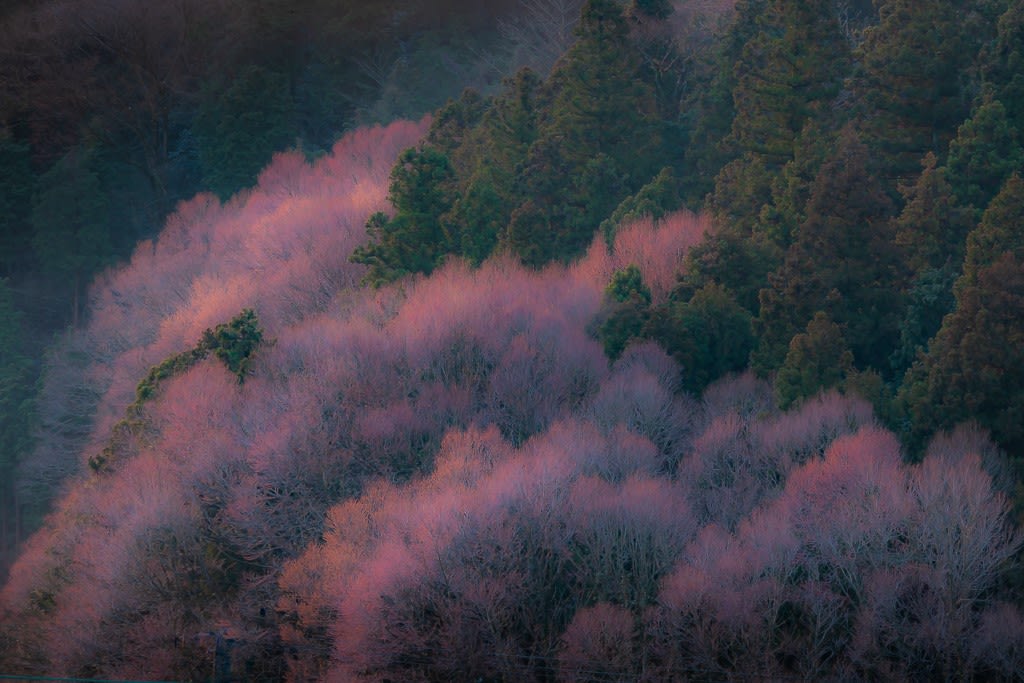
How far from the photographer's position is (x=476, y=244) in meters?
44.2

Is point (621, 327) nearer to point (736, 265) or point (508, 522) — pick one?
point (736, 265)

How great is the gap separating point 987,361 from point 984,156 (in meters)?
9.92

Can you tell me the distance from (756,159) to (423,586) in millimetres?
21000

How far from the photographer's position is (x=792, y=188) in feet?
123

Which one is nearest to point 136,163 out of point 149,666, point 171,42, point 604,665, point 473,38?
point 171,42

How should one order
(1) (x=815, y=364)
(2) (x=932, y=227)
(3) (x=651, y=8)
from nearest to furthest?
(1) (x=815, y=364), (2) (x=932, y=227), (3) (x=651, y=8)

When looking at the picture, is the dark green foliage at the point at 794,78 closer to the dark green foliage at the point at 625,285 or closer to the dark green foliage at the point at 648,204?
the dark green foliage at the point at 648,204

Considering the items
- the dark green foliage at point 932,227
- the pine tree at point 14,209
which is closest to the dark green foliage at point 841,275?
the dark green foliage at point 932,227

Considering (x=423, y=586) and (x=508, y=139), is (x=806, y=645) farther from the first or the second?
(x=508, y=139)

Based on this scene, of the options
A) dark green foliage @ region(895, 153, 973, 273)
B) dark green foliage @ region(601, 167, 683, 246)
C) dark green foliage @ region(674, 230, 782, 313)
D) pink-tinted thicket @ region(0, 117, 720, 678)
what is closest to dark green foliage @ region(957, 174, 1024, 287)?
dark green foliage @ region(895, 153, 973, 273)

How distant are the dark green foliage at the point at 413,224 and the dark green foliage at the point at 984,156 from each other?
1745cm

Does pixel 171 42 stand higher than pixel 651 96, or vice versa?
pixel 171 42

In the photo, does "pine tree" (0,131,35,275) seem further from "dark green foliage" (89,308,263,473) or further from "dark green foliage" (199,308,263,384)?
"dark green foliage" (199,308,263,384)

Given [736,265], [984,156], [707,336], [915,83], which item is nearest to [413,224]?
[736,265]
